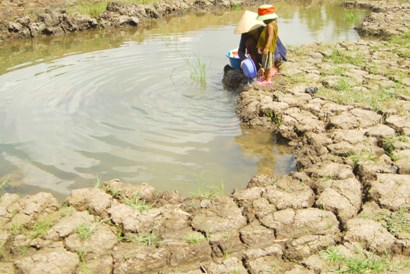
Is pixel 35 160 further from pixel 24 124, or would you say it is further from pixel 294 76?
pixel 294 76

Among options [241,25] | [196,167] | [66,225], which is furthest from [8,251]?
[241,25]

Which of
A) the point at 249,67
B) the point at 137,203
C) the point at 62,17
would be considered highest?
the point at 62,17

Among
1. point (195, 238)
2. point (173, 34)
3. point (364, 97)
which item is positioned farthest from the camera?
point (173, 34)

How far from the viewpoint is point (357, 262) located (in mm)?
2512

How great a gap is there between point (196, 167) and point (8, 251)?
188cm

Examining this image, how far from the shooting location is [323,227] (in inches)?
115

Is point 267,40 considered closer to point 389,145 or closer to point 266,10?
point 266,10

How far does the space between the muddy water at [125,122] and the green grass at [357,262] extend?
1.40 metres

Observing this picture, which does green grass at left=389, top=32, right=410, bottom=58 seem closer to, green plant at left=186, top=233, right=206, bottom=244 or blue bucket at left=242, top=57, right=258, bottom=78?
blue bucket at left=242, top=57, right=258, bottom=78

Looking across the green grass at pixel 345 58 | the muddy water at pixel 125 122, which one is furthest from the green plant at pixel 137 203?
the green grass at pixel 345 58

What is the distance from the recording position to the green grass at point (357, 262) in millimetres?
2475

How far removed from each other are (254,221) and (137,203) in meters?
0.92

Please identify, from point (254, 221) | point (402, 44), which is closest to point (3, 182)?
point (254, 221)

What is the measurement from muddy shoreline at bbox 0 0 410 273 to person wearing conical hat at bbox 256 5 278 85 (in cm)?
164
